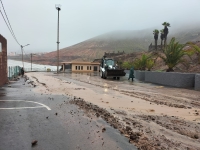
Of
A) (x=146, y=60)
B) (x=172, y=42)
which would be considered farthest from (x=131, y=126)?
(x=146, y=60)

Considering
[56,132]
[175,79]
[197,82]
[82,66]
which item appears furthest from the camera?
[82,66]

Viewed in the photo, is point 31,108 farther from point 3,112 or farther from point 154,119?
point 154,119

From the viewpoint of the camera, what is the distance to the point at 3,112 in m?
7.58

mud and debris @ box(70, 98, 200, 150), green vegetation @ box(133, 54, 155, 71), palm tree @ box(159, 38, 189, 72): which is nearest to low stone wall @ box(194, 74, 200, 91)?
palm tree @ box(159, 38, 189, 72)

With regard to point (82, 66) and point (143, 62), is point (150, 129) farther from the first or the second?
point (82, 66)

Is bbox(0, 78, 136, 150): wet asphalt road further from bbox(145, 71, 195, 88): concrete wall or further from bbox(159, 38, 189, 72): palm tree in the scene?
bbox(159, 38, 189, 72): palm tree

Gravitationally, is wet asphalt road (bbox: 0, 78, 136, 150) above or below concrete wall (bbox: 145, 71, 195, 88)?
below

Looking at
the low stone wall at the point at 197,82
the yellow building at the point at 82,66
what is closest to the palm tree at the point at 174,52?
the low stone wall at the point at 197,82

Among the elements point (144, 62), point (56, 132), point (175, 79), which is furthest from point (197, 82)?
point (144, 62)

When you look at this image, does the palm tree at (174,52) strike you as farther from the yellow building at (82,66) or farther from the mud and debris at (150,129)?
the yellow building at (82,66)

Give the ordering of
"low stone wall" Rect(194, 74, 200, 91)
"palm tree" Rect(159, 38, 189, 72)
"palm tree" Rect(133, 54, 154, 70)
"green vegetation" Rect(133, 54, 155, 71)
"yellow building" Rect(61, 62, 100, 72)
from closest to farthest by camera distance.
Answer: "low stone wall" Rect(194, 74, 200, 91) < "palm tree" Rect(159, 38, 189, 72) < "green vegetation" Rect(133, 54, 155, 71) < "palm tree" Rect(133, 54, 154, 70) < "yellow building" Rect(61, 62, 100, 72)

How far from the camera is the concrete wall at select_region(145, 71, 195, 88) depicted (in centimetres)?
1700

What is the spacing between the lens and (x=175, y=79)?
18.5 meters

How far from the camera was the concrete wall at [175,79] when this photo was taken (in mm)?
17000
